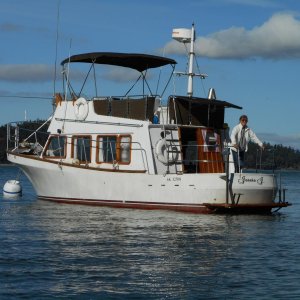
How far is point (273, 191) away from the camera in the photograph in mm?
25109

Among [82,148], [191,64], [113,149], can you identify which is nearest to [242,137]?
[191,64]

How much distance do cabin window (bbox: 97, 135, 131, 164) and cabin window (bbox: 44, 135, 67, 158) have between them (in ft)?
6.37

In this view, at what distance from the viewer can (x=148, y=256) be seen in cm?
1616

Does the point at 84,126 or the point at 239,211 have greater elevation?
the point at 84,126

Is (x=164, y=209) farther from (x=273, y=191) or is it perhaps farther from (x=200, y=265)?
(x=200, y=265)

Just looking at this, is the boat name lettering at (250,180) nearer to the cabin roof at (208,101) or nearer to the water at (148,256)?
the water at (148,256)

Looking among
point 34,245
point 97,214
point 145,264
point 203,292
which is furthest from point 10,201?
point 203,292

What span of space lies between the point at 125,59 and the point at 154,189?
17.0ft

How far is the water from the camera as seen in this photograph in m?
13.0

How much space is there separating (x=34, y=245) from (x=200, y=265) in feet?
13.5

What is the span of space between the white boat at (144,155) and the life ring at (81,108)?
1.4 inches

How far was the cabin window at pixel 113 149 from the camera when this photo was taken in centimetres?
2720

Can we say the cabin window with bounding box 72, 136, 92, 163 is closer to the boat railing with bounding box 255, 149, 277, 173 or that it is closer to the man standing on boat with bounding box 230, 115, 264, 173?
the man standing on boat with bounding box 230, 115, 264, 173

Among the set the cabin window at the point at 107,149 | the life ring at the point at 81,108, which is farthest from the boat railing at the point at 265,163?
the life ring at the point at 81,108
